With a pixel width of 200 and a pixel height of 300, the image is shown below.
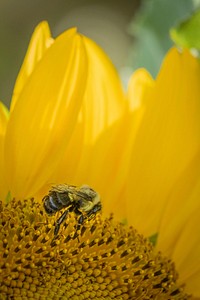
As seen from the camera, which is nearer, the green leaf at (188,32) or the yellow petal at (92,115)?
the green leaf at (188,32)

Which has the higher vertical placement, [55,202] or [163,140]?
[163,140]

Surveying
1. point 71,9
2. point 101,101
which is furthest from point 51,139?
point 71,9

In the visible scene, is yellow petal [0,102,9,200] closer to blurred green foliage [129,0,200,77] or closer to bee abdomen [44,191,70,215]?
bee abdomen [44,191,70,215]

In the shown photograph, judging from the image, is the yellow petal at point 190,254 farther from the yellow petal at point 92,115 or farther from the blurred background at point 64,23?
the blurred background at point 64,23

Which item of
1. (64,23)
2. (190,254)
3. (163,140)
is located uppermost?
(64,23)

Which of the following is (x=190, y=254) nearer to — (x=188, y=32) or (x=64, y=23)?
(x=188, y=32)

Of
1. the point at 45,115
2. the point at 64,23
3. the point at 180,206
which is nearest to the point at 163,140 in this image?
the point at 180,206

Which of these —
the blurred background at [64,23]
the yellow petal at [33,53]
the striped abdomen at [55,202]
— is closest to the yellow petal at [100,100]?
the yellow petal at [33,53]
